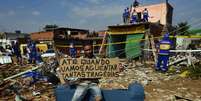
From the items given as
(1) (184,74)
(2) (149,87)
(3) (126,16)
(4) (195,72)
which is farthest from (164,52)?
(3) (126,16)

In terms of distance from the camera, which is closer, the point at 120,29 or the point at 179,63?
the point at 179,63

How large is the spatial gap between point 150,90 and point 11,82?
16.4ft

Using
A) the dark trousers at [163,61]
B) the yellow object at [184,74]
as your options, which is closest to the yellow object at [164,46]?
the dark trousers at [163,61]

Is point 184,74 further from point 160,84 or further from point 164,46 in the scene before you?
point 160,84

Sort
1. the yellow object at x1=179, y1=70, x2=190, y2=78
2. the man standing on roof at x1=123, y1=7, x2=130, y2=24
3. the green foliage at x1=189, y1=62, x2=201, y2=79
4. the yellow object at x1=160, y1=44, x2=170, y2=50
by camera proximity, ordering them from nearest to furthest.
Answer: the green foliage at x1=189, y1=62, x2=201, y2=79 → the yellow object at x1=179, y1=70, x2=190, y2=78 → the yellow object at x1=160, y1=44, x2=170, y2=50 → the man standing on roof at x1=123, y1=7, x2=130, y2=24

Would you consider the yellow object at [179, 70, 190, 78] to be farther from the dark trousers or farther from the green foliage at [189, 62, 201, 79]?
the dark trousers

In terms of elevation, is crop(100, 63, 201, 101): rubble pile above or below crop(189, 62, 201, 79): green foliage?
below

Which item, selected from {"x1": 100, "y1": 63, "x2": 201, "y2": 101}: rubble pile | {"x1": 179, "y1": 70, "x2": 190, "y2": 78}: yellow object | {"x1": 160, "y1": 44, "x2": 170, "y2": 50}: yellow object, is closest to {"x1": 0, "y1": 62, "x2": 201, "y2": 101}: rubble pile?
{"x1": 100, "y1": 63, "x2": 201, "y2": 101}: rubble pile

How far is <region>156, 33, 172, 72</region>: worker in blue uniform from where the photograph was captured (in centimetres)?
1277


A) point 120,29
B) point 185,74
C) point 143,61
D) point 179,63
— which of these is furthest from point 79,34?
point 185,74

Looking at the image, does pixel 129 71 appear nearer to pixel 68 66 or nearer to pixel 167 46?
pixel 167 46

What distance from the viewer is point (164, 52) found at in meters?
13.0

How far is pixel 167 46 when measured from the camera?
41.8 feet

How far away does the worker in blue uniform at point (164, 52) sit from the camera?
12.8 metres
